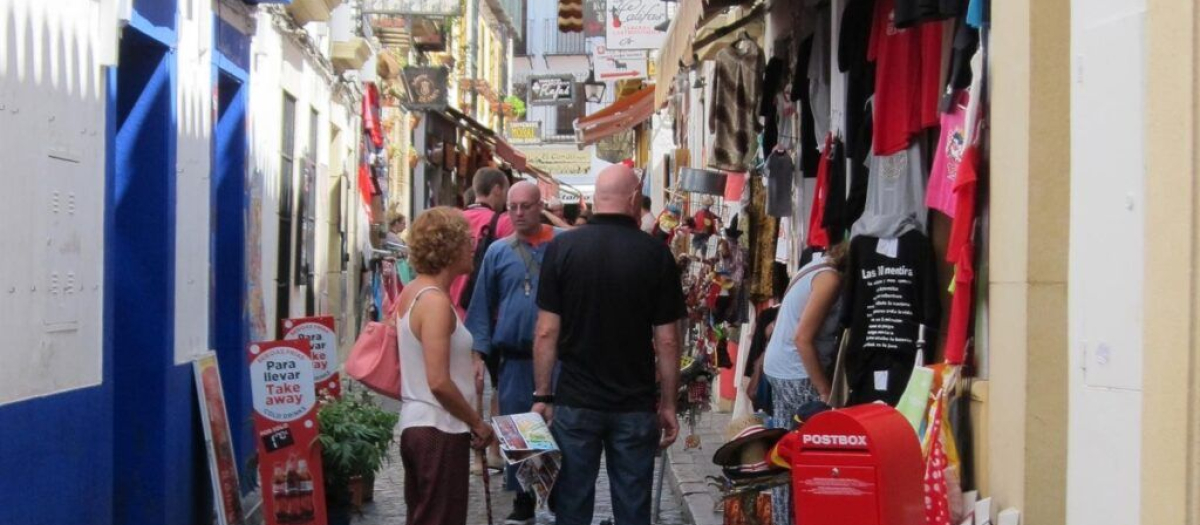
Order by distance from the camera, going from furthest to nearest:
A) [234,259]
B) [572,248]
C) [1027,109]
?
[234,259]
[572,248]
[1027,109]

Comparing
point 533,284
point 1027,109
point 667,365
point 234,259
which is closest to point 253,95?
point 234,259

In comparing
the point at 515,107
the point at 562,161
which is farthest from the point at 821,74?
the point at 515,107

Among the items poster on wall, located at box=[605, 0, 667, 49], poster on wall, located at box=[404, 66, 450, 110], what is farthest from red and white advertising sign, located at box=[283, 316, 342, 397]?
poster on wall, located at box=[404, 66, 450, 110]

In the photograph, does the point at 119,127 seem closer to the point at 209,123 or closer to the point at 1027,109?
the point at 209,123

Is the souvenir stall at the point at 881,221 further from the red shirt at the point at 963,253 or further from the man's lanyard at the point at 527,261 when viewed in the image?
the man's lanyard at the point at 527,261

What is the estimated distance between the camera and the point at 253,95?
449 inches

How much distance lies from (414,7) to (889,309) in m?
15.7

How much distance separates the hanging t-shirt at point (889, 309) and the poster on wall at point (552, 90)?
4110 cm

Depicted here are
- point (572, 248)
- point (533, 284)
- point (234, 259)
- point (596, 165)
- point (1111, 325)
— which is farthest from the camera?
point (596, 165)

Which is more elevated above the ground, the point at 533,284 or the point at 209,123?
the point at 209,123

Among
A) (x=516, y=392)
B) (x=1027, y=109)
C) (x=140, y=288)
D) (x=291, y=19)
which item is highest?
(x=291, y=19)

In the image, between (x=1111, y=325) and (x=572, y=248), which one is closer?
(x=1111, y=325)

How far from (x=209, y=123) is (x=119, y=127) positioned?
3.72 ft

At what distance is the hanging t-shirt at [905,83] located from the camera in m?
7.67
